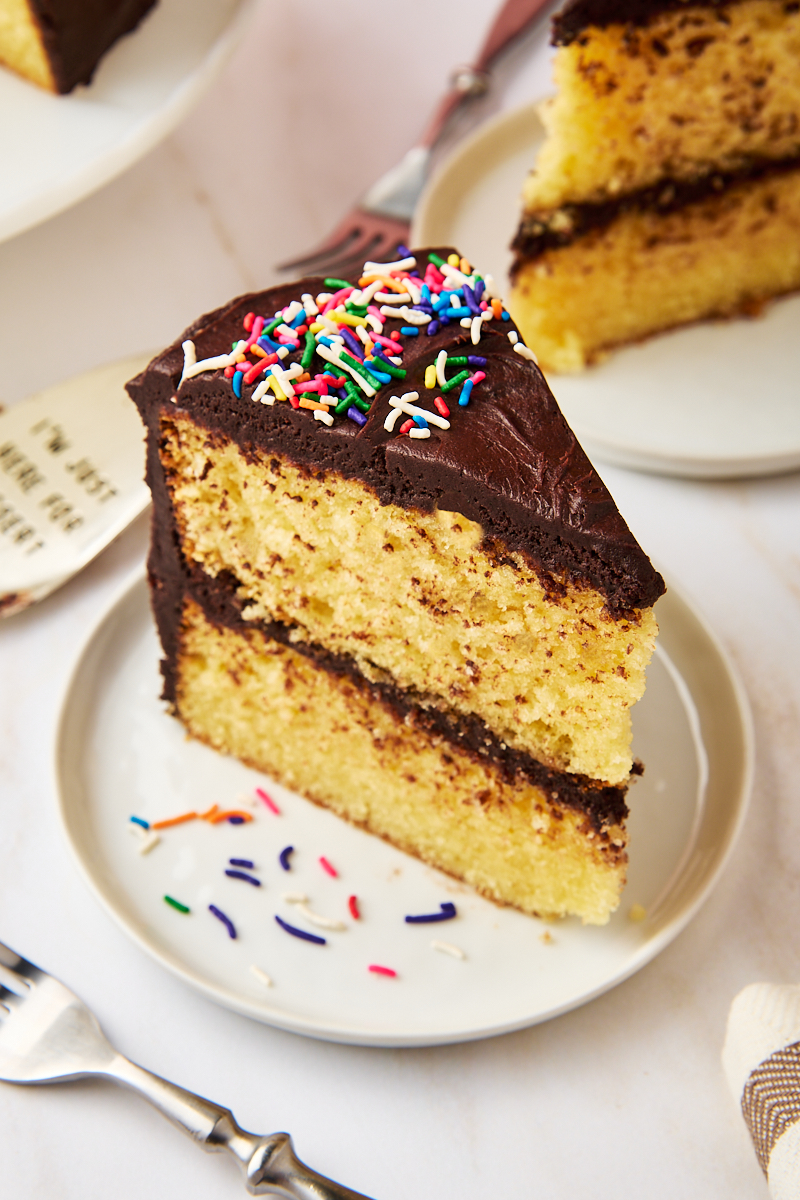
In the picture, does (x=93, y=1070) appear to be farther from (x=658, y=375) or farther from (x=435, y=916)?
(x=658, y=375)

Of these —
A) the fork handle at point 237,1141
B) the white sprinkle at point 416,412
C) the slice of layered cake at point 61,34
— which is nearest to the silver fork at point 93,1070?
the fork handle at point 237,1141

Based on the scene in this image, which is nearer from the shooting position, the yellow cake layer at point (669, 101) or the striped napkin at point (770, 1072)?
the striped napkin at point (770, 1072)

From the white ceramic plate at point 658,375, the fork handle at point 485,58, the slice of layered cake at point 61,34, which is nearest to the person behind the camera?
the white ceramic plate at point 658,375

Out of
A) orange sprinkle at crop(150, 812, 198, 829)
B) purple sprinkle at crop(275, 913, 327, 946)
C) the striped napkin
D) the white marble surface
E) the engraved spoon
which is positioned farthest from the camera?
the engraved spoon

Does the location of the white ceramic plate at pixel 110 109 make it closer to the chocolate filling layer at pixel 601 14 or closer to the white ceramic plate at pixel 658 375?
the white ceramic plate at pixel 658 375

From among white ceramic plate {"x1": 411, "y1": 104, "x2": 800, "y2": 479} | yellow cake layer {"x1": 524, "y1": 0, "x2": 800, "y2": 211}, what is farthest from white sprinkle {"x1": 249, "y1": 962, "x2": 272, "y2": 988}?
yellow cake layer {"x1": 524, "y1": 0, "x2": 800, "y2": 211}

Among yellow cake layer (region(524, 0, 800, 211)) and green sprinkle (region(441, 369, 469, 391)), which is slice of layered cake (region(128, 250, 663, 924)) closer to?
green sprinkle (region(441, 369, 469, 391))

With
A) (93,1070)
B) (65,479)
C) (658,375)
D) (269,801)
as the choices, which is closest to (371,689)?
(269,801)
